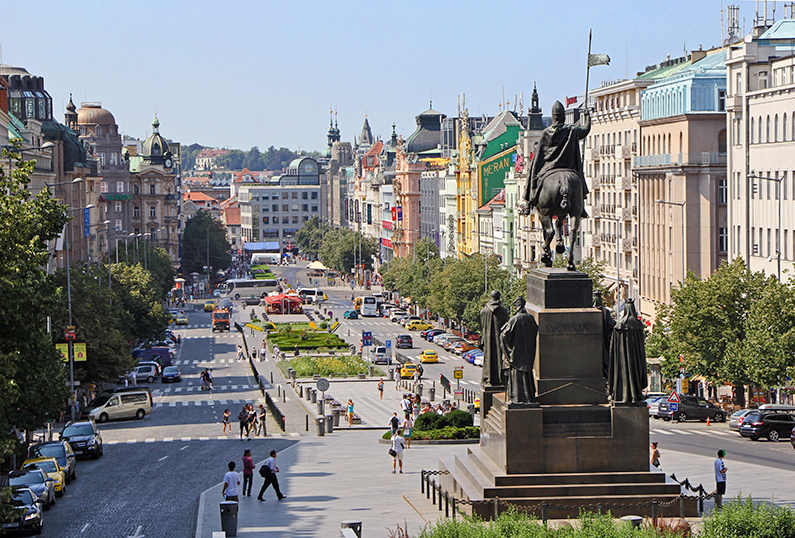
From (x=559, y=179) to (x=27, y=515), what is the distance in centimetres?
1522

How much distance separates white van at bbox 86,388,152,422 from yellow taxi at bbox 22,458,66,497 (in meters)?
24.7

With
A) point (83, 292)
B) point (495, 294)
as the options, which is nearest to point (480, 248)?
point (83, 292)

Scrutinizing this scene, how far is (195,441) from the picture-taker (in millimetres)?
54156

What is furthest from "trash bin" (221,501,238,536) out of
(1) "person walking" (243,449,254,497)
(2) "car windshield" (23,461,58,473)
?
(2) "car windshield" (23,461,58,473)

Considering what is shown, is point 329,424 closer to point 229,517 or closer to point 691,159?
point 229,517

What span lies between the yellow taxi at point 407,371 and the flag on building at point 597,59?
174 feet

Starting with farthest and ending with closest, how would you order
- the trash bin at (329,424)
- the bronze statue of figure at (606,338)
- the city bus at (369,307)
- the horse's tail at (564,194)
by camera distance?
the city bus at (369,307) < the trash bin at (329,424) < the horse's tail at (564,194) < the bronze statue of figure at (606,338)

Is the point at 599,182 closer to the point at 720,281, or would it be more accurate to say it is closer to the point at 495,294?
the point at 720,281

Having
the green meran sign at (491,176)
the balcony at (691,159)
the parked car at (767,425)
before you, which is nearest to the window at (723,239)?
the balcony at (691,159)

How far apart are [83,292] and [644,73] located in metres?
53.6

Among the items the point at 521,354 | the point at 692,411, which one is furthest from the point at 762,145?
the point at 521,354

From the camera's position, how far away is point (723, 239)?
86.1 meters

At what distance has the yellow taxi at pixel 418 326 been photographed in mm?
128738

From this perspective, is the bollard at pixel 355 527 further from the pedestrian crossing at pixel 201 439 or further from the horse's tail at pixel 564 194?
the pedestrian crossing at pixel 201 439
